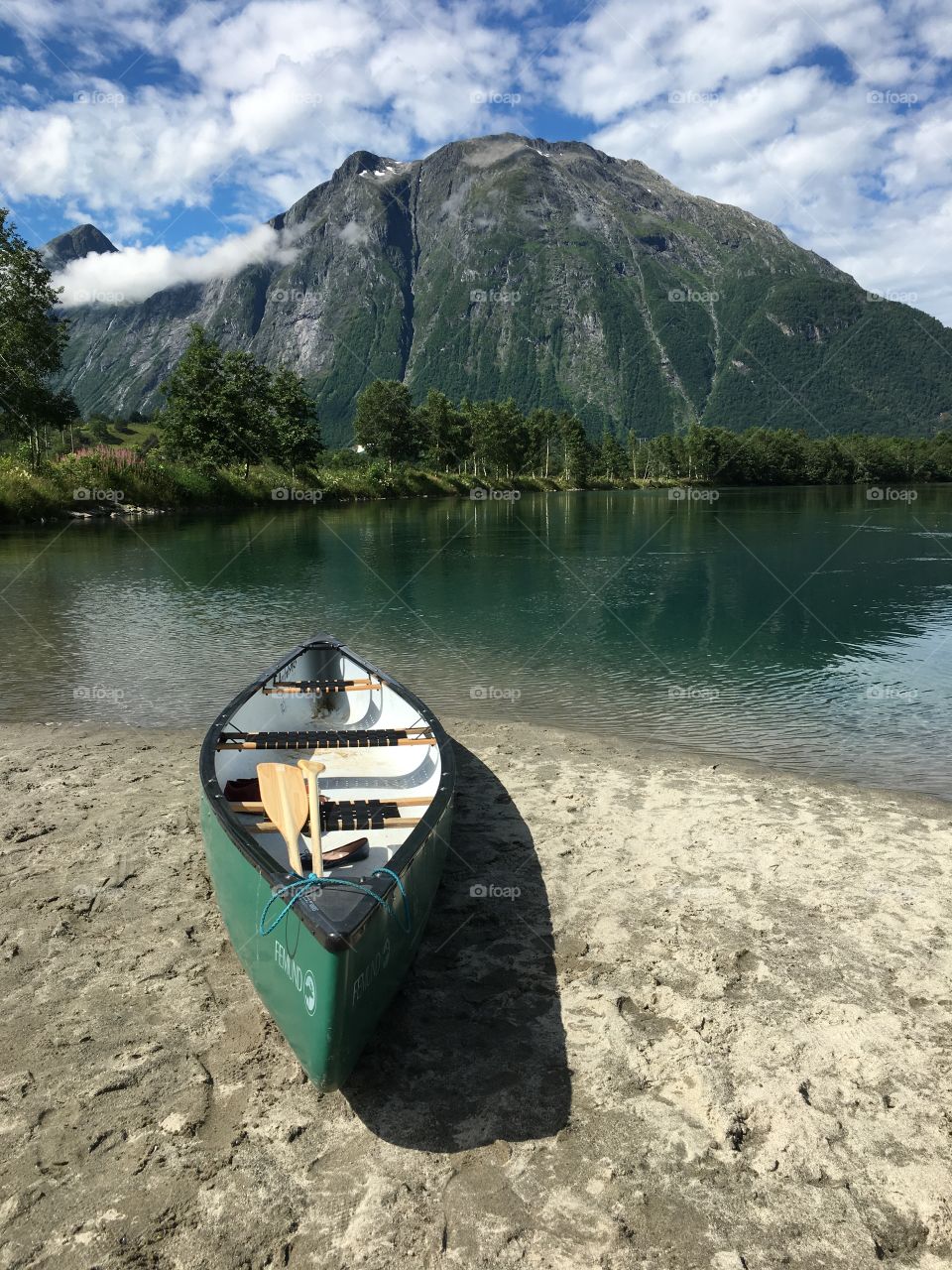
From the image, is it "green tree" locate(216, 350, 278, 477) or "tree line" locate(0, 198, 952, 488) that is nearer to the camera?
"tree line" locate(0, 198, 952, 488)

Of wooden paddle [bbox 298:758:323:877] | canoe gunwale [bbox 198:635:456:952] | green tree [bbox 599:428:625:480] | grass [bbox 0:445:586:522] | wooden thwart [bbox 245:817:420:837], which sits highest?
green tree [bbox 599:428:625:480]

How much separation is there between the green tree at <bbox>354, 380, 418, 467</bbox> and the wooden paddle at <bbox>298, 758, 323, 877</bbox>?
8784cm

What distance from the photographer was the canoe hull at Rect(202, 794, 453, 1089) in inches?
178

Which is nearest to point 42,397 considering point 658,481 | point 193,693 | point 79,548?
point 79,548

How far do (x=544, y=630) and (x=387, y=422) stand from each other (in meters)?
75.0

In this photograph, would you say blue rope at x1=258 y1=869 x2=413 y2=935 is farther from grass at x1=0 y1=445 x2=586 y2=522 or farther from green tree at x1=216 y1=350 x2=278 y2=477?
green tree at x1=216 y1=350 x2=278 y2=477

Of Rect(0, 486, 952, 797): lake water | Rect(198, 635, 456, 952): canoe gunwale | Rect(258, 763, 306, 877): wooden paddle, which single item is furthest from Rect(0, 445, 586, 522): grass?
Rect(258, 763, 306, 877): wooden paddle

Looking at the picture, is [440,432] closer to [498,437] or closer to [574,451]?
[498,437]

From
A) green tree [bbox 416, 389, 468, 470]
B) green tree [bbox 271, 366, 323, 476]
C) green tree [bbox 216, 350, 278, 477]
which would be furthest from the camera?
green tree [bbox 416, 389, 468, 470]

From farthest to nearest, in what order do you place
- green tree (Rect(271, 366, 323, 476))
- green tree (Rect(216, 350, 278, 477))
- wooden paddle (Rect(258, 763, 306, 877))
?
green tree (Rect(271, 366, 323, 476))
green tree (Rect(216, 350, 278, 477))
wooden paddle (Rect(258, 763, 306, 877))

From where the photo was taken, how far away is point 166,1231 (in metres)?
4.00

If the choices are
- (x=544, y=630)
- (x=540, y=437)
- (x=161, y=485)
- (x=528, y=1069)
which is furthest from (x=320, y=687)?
(x=540, y=437)

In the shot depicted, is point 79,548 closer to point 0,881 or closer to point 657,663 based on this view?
point 657,663

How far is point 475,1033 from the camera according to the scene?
5609 millimetres
